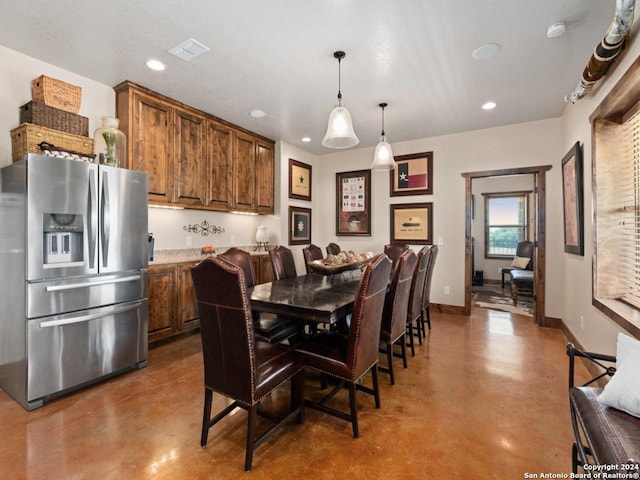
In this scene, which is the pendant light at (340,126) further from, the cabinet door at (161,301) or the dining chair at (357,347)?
the cabinet door at (161,301)

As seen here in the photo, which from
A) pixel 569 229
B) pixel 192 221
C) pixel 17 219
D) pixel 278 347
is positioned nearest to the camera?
pixel 278 347

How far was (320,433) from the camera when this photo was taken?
1.89m

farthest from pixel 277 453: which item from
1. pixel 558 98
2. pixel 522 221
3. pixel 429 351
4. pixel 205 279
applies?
pixel 522 221

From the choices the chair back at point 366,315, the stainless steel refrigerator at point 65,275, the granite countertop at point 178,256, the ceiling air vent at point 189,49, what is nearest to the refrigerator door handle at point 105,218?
the stainless steel refrigerator at point 65,275

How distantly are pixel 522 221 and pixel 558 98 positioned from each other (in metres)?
4.23

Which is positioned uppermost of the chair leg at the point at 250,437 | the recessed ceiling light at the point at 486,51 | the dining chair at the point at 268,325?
the recessed ceiling light at the point at 486,51

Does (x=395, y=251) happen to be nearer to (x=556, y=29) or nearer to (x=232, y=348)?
(x=556, y=29)

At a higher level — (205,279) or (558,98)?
(558,98)

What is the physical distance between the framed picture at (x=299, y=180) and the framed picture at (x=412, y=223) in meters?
1.61

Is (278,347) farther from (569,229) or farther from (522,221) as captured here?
(522,221)

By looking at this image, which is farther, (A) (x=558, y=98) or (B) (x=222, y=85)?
(A) (x=558, y=98)

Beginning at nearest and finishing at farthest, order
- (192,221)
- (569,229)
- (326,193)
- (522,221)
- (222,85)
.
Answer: (222,85), (569,229), (192,221), (326,193), (522,221)

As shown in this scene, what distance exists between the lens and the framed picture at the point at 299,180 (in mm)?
5309

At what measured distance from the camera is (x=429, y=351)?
321 centimetres
